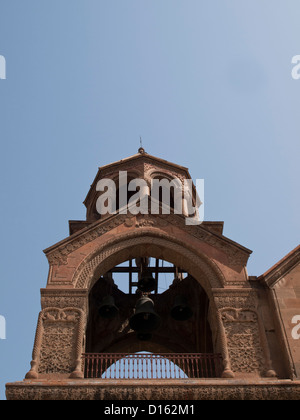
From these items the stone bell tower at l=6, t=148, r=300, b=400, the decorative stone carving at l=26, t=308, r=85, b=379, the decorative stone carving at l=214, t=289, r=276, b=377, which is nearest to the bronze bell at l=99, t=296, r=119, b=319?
the stone bell tower at l=6, t=148, r=300, b=400

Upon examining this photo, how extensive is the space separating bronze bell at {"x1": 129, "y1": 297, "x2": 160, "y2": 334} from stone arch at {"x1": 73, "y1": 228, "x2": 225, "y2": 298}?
4.39 feet

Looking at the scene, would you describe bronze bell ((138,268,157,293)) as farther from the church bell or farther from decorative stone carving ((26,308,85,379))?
decorative stone carving ((26,308,85,379))

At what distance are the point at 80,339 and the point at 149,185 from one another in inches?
285

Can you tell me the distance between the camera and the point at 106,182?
1736 cm

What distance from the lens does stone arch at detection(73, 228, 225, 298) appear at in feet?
39.9

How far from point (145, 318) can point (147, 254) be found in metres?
1.83

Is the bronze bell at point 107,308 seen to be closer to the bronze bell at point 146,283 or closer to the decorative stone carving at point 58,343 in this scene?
the bronze bell at point 146,283

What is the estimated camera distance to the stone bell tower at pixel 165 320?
31.4 ft

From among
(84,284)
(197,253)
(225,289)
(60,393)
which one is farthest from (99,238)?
(60,393)

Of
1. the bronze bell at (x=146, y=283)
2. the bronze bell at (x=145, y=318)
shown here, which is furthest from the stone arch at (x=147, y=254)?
the bronze bell at (x=146, y=283)

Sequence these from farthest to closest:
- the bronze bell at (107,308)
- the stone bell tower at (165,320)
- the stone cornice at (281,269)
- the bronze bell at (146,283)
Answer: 1. the bronze bell at (146,283)
2. the bronze bell at (107,308)
3. the stone cornice at (281,269)
4. the stone bell tower at (165,320)

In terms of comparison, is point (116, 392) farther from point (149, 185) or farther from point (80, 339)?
point (149, 185)

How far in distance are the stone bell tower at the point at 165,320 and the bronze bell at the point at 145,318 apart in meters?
0.03

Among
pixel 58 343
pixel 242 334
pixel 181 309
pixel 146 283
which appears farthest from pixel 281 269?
pixel 58 343
